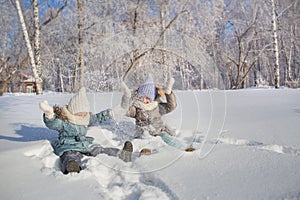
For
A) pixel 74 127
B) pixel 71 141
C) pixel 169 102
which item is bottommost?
pixel 71 141

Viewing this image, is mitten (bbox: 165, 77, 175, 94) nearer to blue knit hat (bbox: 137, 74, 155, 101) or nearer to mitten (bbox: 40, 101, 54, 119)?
blue knit hat (bbox: 137, 74, 155, 101)

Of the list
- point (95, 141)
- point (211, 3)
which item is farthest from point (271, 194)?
point (211, 3)

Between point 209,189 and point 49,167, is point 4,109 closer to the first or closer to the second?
point 49,167

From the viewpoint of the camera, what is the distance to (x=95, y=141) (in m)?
2.54

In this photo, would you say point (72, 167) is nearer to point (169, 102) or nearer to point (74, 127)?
point (74, 127)

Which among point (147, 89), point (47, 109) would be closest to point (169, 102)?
point (147, 89)

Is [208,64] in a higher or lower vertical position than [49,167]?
higher

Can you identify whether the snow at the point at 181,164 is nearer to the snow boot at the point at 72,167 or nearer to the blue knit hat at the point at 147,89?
the snow boot at the point at 72,167

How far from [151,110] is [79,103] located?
0.92m

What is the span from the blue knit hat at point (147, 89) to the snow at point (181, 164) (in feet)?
0.85

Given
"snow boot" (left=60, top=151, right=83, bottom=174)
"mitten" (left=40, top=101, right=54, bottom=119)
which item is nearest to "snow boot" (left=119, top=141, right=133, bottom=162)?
"snow boot" (left=60, top=151, right=83, bottom=174)

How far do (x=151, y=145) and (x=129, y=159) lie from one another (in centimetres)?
50

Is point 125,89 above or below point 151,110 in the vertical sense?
above

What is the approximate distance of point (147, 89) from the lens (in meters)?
2.43
